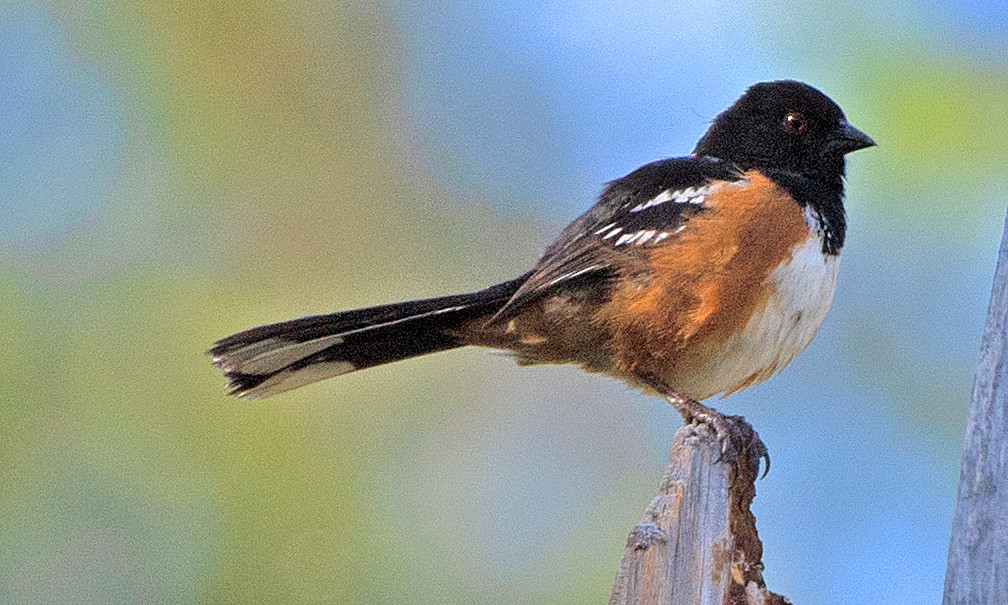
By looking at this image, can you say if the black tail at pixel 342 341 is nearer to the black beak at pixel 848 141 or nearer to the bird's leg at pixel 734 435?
the bird's leg at pixel 734 435

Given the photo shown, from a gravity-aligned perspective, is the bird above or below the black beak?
below

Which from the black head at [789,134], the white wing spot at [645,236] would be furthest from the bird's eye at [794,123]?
the white wing spot at [645,236]

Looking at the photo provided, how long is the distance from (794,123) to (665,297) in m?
0.79

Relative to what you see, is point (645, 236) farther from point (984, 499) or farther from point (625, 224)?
point (984, 499)

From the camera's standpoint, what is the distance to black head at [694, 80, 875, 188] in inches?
131

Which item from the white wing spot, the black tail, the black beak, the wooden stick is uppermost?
the black beak

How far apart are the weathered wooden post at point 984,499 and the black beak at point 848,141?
1.71 meters

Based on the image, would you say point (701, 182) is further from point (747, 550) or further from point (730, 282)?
point (747, 550)

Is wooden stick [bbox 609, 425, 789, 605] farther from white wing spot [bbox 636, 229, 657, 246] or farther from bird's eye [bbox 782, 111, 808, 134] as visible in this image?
bird's eye [bbox 782, 111, 808, 134]

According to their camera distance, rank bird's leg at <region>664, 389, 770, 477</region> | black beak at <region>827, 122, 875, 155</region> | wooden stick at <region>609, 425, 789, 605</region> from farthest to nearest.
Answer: black beak at <region>827, 122, 875, 155</region> → bird's leg at <region>664, 389, 770, 477</region> → wooden stick at <region>609, 425, 789, 605</region>

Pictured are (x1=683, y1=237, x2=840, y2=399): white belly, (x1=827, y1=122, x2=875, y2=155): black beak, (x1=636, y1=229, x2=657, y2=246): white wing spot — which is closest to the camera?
(x1=683, y1=237, x2=840, y2=399): white belly

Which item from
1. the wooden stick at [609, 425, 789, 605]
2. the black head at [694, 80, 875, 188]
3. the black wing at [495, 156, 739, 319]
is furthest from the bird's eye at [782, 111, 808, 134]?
the wooden stick at [609, 425, 789, 605]

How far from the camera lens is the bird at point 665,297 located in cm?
291

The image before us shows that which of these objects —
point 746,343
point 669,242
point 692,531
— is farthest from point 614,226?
point 692,531
